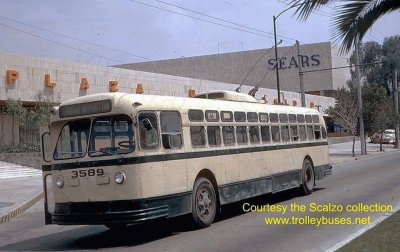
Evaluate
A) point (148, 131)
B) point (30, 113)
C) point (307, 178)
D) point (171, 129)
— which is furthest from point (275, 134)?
point (30, 113)

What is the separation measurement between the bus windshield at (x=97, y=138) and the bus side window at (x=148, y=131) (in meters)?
0.18

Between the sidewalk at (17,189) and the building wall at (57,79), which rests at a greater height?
the building wall at (57,79)

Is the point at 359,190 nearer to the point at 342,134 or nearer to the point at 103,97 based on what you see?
the point at 103,97

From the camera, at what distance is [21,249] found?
9.80 metres

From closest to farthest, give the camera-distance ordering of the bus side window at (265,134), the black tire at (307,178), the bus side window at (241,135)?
the bus side window at (241,135), the bus side window at (265,134), the black tire at (307,178)

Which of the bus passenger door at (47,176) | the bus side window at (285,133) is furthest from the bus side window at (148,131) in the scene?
the bus side window at (285,133)

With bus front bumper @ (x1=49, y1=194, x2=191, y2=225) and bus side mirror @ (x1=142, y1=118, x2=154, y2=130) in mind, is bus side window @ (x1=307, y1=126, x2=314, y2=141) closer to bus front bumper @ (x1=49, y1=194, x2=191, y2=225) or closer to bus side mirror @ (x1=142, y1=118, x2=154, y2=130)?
bus front bumper @ (x1=49, y1=194, x2=191, y2=225)

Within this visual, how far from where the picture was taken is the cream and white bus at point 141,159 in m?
9.39

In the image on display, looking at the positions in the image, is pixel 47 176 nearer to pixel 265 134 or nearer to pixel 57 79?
pixel 265 134

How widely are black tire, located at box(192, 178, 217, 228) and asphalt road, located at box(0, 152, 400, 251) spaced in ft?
0.62

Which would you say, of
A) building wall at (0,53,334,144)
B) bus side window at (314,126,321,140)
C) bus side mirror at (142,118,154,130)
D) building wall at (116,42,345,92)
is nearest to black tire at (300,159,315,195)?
bus side window at (314,126,321,140)

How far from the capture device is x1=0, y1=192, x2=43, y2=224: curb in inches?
571

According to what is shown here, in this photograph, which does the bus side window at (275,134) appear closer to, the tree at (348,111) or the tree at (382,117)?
the tree at (348,111)

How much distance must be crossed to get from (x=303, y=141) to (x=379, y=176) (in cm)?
592
